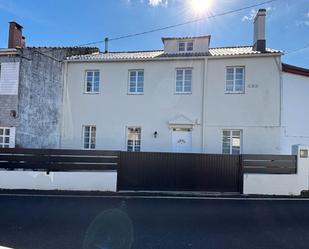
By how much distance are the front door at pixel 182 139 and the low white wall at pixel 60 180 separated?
5352 mm

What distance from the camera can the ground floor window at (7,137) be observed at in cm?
1717

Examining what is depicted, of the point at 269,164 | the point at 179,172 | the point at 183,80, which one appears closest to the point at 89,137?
the point at 183,80

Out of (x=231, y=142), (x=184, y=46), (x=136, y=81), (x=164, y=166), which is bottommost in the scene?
(x=164, y=166)

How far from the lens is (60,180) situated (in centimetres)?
1380

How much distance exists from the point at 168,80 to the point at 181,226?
11817mm

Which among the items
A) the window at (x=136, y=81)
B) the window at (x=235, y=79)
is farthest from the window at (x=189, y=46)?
the window at (x=136, y=81)

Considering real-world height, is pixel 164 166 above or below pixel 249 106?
below

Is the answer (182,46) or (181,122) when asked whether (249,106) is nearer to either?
(181,122)

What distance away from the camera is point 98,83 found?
19562mm

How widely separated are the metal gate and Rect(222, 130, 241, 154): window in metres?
3.96

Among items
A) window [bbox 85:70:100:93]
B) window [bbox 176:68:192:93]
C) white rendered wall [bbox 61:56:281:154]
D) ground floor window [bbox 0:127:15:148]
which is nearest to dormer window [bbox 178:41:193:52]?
white rendered wall [bbox 61:56:281:154]

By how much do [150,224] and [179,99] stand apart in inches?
441

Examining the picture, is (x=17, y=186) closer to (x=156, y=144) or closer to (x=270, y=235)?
(x=156, y=144)

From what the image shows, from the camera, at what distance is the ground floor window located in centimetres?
1717
